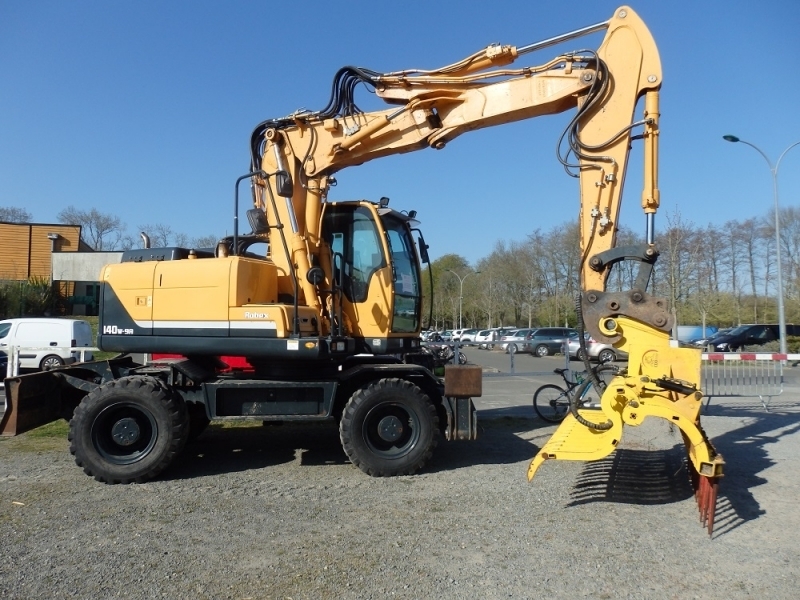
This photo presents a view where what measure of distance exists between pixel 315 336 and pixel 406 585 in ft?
11.3

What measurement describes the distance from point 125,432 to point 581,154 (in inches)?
219

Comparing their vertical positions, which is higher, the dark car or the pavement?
the dark car

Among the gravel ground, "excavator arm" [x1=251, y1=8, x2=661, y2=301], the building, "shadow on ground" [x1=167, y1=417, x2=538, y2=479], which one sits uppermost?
the building

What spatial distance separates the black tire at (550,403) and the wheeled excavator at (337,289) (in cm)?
369

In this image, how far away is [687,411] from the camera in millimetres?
5688

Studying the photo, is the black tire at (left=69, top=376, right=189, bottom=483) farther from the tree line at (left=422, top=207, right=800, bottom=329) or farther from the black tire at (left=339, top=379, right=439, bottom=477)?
the tree line at (left=422, top=207, right=800, bottom=329)

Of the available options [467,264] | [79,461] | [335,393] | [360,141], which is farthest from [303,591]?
[467,264]

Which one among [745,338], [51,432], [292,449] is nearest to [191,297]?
[292,449]

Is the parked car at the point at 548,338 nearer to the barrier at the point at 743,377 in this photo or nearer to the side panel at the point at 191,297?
the barrier at the point at 743,377

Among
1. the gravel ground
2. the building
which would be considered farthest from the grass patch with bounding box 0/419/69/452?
the building

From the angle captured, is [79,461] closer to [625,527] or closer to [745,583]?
[625,527]

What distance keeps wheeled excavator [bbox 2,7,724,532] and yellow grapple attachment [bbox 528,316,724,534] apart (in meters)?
0.47

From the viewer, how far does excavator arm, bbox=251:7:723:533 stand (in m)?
5.75

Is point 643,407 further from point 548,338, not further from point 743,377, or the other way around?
point 548,338
